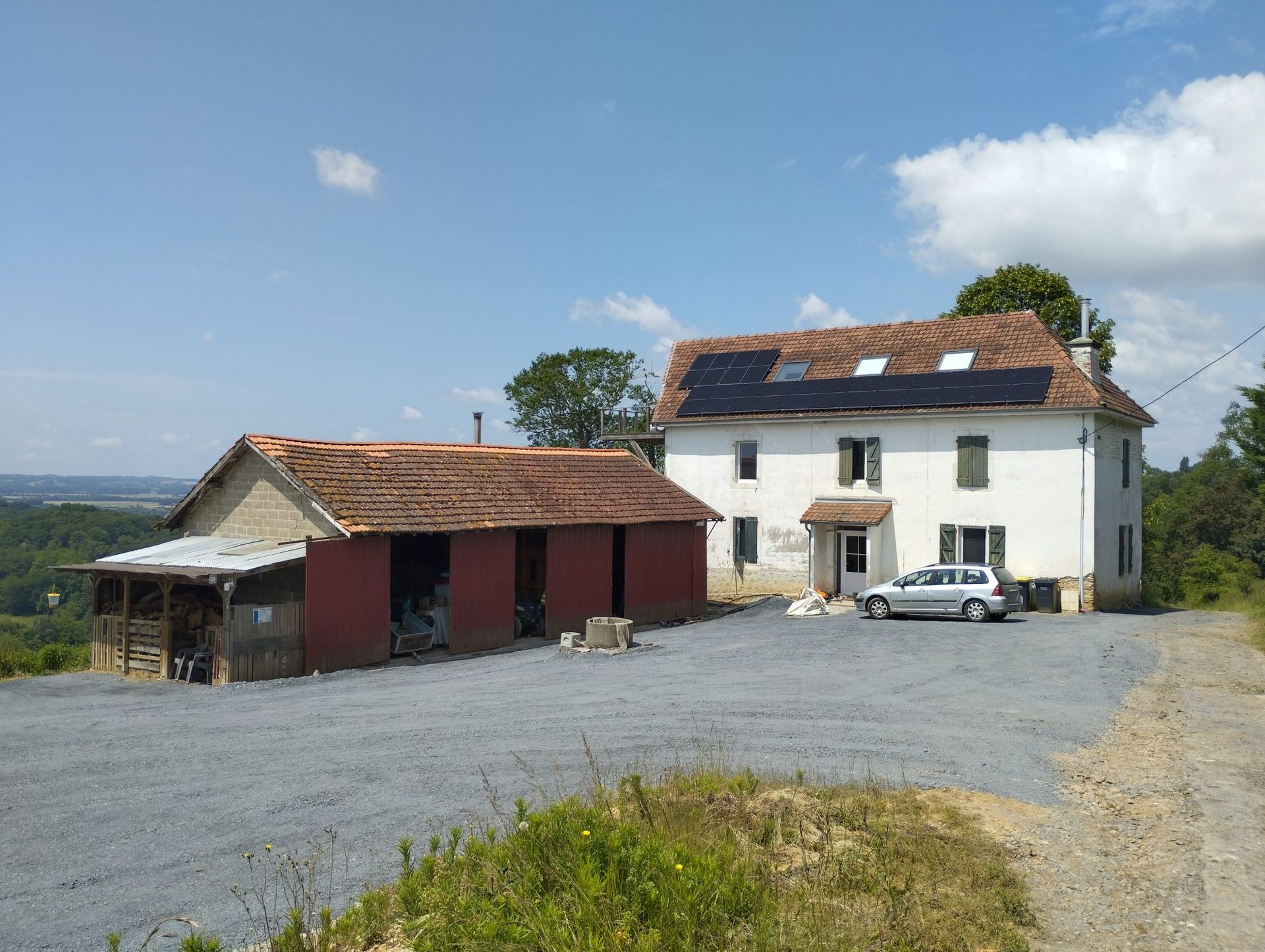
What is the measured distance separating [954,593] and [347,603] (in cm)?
1475

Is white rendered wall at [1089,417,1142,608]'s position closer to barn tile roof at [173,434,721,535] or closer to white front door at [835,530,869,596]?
white front door at [835,530,869,596]

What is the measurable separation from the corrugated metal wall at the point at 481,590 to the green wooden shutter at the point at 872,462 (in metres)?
13.2

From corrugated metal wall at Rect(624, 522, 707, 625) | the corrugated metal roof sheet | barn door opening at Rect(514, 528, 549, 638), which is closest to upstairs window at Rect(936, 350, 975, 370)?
corrugated metal wall at Rect(624, 522, 707, 625)

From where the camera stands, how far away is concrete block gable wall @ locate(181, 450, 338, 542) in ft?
63.6

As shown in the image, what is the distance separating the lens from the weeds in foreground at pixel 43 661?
1927 centimetres

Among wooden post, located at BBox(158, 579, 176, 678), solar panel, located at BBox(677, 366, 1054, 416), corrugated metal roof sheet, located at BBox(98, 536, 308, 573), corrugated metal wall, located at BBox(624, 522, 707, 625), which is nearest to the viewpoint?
corrugated metal roof sheet, located at BBox(98, 536, 308, 573)

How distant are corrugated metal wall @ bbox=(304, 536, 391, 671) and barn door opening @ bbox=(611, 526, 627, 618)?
7318 mm

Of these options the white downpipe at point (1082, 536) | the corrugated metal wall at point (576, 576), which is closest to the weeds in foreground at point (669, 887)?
the corrugated metal wall at point (576, 576)

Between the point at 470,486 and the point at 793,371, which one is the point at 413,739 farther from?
the point at 793,371

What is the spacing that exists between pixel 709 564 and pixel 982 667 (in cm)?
1644

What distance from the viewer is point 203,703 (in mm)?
15117

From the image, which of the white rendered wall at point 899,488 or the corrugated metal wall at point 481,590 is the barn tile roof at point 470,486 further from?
the white rendered wall at point 899,488

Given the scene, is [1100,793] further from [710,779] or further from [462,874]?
[462,874]

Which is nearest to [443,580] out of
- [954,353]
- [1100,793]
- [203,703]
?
[203,703]
